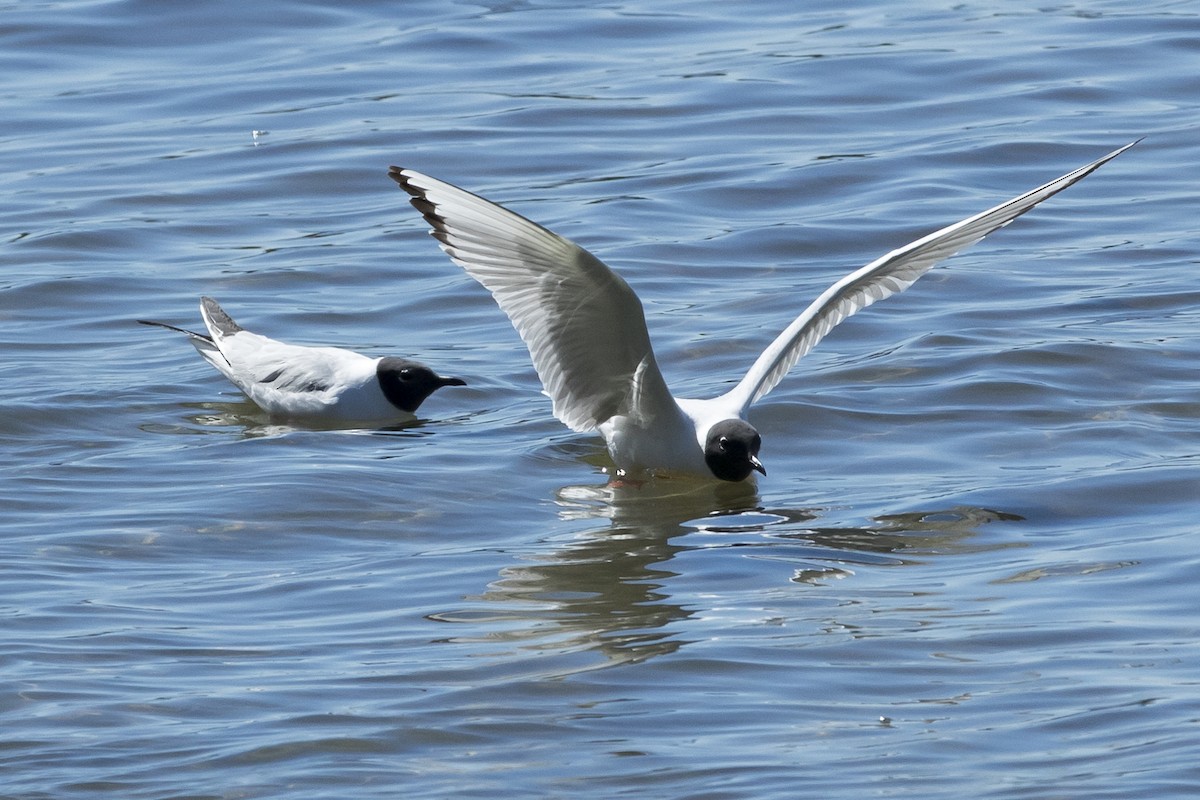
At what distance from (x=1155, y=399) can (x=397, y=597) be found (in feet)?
13.4

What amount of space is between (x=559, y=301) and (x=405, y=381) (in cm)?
173

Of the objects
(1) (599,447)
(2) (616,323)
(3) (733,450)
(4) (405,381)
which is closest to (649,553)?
(3) (733,450)

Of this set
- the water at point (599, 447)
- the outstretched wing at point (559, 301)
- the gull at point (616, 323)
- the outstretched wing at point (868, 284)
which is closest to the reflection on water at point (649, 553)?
the water at point (599, 447)

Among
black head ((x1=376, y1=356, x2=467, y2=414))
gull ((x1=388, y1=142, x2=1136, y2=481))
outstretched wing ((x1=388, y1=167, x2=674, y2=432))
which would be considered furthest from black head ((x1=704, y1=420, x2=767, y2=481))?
black head ((x1=376, y1=356, x2=467, y2=414))

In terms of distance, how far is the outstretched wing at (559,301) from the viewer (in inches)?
300

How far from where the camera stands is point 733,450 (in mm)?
8133

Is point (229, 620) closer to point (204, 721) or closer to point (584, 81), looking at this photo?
point (204, 721)

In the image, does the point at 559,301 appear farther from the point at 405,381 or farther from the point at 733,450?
the point at 405,381

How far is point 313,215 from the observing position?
13273 mm

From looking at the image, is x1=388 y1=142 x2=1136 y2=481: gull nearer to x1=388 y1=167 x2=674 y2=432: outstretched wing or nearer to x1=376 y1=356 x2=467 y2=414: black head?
x1=388 y1=167 x2=674 y2=432: outstretched wing

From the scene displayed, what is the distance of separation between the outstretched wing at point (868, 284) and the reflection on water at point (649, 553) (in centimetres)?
→ 53

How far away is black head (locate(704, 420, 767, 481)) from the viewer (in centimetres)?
810

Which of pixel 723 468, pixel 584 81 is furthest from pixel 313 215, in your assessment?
pixel 723 468

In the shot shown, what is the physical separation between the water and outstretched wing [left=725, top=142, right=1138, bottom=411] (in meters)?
0.46
